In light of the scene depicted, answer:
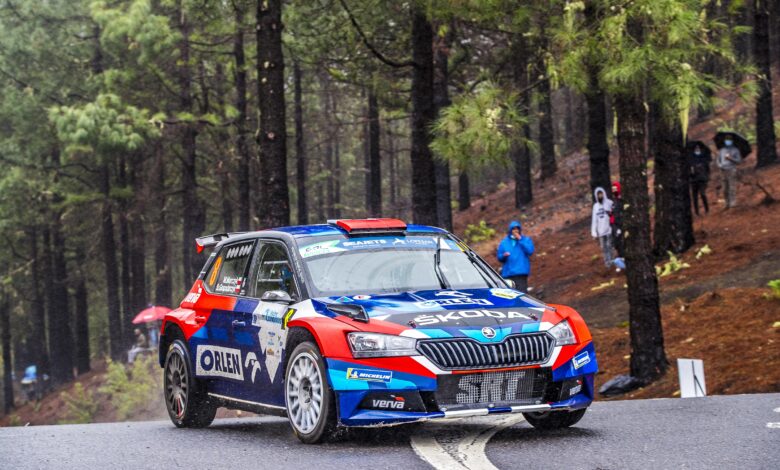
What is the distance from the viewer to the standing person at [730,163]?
26328 millimetres

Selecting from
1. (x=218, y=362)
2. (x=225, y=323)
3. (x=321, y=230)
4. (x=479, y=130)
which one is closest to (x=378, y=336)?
(x=321, y=230)

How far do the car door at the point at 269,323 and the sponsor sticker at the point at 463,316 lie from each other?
126cm

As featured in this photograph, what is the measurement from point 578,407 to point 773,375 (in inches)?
233

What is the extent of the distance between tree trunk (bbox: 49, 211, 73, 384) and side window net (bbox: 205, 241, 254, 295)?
34.2 m

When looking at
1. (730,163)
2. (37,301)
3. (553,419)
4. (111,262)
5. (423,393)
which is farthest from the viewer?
(37,301)

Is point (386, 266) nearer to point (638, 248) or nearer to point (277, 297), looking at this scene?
point (277, 297)

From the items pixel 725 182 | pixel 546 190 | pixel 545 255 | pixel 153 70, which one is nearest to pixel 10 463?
pixel 725 182

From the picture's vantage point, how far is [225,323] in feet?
34.1

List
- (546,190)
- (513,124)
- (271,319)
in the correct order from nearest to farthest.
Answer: (271,319) < (513,124) < (546,190)

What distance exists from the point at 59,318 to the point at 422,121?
3121 cm

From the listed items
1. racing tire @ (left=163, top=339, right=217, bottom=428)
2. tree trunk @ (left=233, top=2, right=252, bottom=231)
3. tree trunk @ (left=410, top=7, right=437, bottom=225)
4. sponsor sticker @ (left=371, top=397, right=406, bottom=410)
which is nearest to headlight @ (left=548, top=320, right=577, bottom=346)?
sponsor sticker @ (left=371, top=397, right=406, bottom=410)

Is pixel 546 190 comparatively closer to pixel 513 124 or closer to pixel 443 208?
pixel 443 208

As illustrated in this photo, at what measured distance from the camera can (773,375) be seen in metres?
13.9

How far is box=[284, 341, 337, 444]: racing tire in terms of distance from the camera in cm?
842
